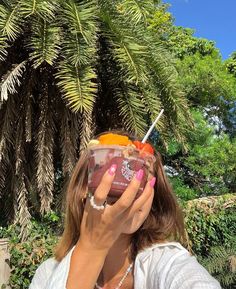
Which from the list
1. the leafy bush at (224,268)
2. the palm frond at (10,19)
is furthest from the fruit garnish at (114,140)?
the palm frond at (10,19)

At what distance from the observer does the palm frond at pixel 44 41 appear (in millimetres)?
6281

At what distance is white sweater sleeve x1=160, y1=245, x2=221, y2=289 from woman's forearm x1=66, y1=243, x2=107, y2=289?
0.59 feet

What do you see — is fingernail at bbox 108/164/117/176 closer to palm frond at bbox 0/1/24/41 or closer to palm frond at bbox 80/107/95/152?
palm frond at bbox 0/1/24/41

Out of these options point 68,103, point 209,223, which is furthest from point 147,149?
point 209,223

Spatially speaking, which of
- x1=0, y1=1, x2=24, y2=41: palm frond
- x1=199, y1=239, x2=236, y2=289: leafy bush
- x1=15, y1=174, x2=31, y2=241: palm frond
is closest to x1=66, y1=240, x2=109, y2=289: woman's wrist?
x1=199, y1=239, x2=236, y2=289: leafy bush

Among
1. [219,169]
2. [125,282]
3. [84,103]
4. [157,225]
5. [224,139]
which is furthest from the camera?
[224,139]

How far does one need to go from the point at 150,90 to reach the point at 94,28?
1604 mm

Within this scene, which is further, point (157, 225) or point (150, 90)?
point (150, 90)

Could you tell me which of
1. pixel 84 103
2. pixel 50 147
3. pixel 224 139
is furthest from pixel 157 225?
pixel 224 139

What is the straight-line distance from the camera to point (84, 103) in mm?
6262

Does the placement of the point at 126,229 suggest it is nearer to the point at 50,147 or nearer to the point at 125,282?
the point at 125,282

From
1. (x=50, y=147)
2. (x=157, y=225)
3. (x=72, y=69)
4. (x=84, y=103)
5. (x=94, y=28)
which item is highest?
(x=94, y=28)

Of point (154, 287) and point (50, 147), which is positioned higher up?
point (50, 147)

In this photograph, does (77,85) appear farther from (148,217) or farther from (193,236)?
(148,217)
